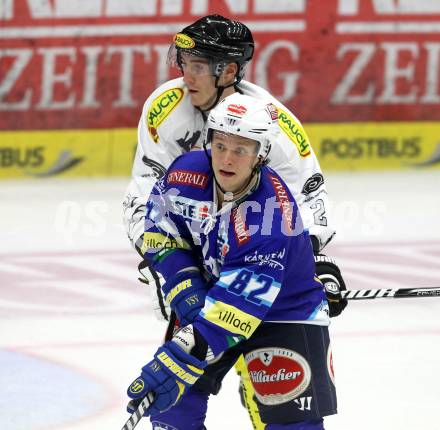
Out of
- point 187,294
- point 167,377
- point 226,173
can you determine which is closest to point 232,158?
point 226,173

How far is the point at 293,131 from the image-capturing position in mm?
5129

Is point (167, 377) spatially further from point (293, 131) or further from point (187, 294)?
point (293, 131)

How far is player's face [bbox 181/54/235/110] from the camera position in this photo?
522cm

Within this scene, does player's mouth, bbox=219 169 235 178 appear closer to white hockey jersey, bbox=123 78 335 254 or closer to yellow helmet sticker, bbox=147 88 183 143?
white hockey jersey, bbox=123 78 335 254

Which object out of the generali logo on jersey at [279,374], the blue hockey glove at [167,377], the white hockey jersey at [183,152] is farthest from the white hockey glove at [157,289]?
the blue hockey glove at [167,377]

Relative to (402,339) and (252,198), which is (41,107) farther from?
(252,198)

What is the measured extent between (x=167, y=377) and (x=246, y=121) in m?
0.90

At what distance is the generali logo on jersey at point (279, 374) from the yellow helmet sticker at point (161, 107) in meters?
1.36

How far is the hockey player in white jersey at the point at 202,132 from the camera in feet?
16.5

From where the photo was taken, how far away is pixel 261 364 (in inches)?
172

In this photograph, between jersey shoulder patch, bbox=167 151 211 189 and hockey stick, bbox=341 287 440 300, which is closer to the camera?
jersey shoulder patch, bbox=167 151 211 189

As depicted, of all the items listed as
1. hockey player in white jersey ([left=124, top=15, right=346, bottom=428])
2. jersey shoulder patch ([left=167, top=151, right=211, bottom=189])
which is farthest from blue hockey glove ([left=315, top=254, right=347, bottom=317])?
jersey shoulder patch ([left=167, top=151, right=211, bottom=189])

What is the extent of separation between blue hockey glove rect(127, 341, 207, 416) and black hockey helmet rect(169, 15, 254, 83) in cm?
160

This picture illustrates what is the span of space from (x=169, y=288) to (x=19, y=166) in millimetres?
6170
